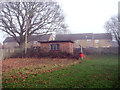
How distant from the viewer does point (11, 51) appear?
18.7 m

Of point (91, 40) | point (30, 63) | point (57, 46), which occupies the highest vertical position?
point (91, 40)

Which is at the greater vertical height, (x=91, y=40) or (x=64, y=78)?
(x=91, y=40)

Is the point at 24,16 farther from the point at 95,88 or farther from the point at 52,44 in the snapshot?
the point at 95,88

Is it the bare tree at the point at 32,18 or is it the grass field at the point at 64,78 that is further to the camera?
the bare tree at the point at 32,18

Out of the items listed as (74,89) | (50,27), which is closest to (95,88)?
(74,89)

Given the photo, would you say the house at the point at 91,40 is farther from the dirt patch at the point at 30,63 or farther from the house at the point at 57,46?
the dirt patch at the point at 30,63

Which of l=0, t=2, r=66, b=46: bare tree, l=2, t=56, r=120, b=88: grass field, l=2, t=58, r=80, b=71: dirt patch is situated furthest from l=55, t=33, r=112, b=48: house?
→ l=2, t=56, r=120, b=88: grass field

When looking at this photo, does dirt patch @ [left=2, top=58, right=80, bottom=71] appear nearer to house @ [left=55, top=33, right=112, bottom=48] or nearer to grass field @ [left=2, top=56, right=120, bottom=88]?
grass field @ [left=2, top=56, right=120, bottom=88]

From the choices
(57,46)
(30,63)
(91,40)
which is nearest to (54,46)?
(57,46)

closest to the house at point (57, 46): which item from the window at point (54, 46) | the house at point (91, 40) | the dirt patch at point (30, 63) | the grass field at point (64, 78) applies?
the window at point (54, 46)

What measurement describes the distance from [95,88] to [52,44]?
49.5 ft

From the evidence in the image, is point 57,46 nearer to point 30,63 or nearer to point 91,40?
point 30,63

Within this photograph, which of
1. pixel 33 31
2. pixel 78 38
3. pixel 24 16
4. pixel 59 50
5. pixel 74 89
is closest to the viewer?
pixel 74 89

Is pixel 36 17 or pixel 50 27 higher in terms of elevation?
pixel 36 17
